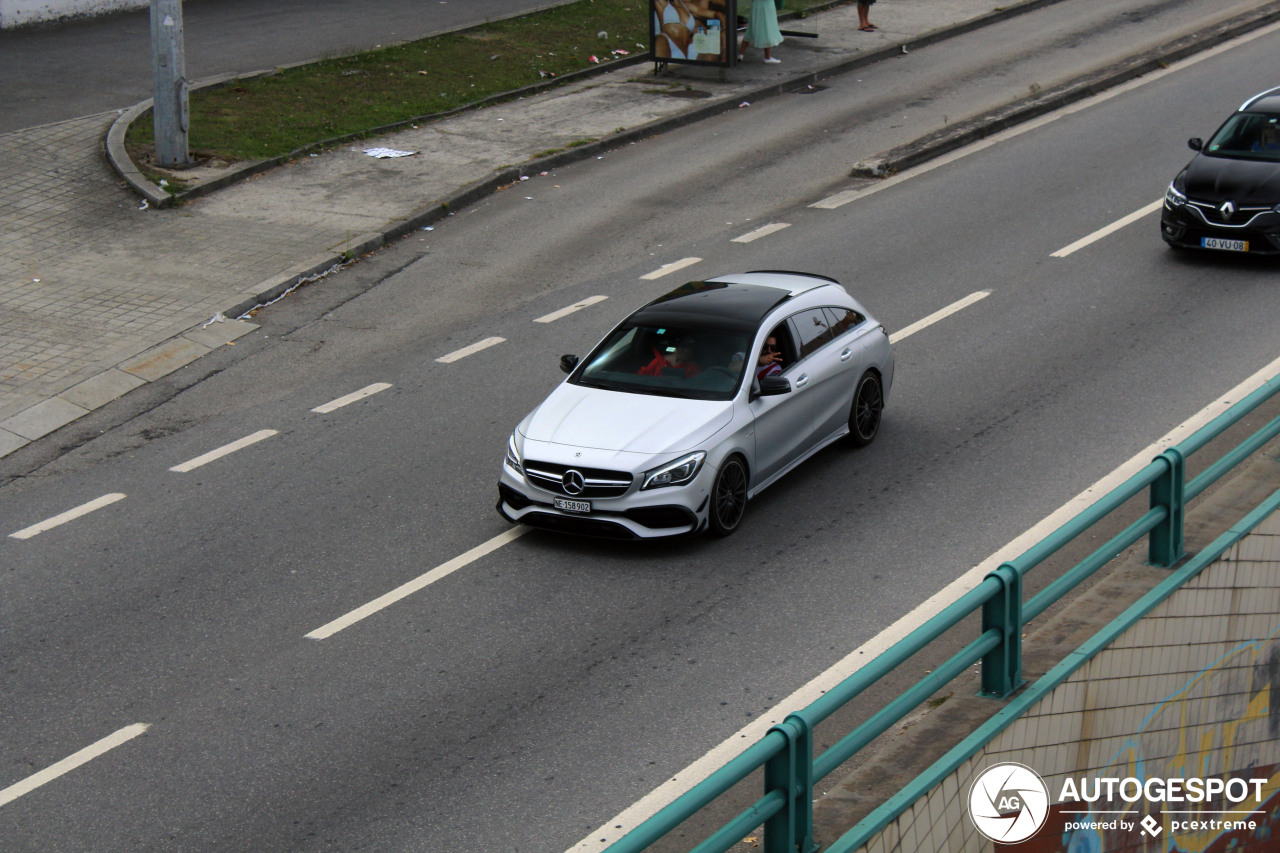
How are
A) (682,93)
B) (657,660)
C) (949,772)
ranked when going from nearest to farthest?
(949,772) < (657,660) < (682,93)

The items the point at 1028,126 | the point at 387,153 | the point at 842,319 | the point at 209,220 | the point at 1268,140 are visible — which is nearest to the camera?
the point at 842,319

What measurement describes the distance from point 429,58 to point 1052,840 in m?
21.8

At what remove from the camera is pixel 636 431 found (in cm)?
1058

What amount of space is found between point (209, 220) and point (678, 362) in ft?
31.7

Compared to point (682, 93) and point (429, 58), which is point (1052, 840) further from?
point (429, 58)

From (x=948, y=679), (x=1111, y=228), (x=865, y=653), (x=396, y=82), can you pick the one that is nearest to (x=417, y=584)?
(x=865, y=653)

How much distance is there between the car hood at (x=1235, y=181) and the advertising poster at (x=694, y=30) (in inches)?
405

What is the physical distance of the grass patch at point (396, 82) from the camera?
21391 mm

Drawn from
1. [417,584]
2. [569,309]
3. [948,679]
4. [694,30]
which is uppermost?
[694,30]

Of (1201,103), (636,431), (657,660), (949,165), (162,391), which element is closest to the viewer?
(657,660)

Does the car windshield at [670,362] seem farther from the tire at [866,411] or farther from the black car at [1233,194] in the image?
the black car at [1233,194]

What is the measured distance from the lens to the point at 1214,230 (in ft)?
52.8

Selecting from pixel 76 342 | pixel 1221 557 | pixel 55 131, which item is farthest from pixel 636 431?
pixel 55 131

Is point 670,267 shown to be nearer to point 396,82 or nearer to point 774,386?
point 774,386
